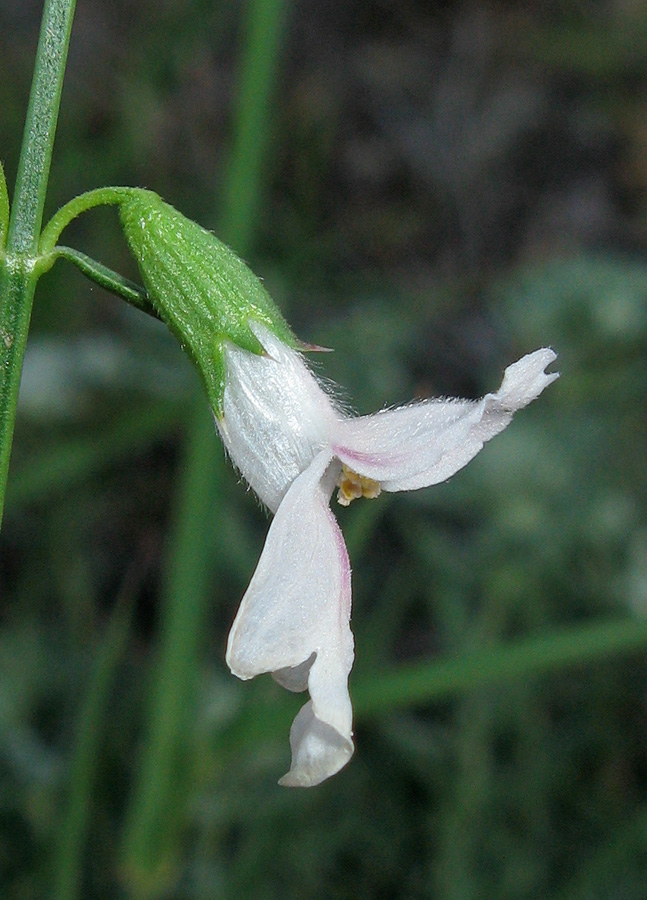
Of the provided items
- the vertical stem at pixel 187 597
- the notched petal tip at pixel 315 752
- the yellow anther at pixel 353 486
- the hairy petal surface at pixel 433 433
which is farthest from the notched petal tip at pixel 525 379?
the vertical stem at pixel 187 597

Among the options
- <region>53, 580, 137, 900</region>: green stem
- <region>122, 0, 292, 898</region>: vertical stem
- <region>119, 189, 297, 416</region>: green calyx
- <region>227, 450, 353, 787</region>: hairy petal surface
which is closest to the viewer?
<region>227, 450, 353, 787</region>: hairy petal surface

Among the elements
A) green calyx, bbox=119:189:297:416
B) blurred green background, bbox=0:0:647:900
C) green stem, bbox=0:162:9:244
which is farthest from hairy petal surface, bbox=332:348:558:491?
blurred green background, bbox=0:0:647:900

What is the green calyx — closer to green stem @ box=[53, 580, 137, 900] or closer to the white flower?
the white flower

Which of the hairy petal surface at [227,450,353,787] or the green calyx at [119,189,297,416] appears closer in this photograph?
the hairy petal surface at [227,450,353,787]

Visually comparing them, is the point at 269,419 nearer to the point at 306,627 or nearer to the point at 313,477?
the point at 313,477

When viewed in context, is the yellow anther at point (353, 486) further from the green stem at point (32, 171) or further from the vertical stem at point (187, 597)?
the vertical stem at point (187, 597)

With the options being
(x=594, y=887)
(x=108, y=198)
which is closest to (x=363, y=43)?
(x=594, y=887)

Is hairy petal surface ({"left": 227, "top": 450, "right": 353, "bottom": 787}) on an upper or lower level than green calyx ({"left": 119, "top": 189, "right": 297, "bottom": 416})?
lower

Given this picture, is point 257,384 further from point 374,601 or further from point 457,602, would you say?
point 374,601
